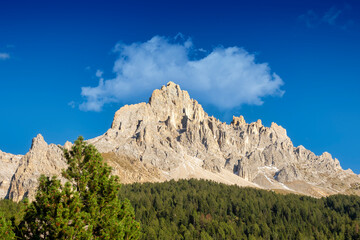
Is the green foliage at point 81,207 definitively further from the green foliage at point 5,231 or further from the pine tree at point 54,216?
the green foliage at point 5,231

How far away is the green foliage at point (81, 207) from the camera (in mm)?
28297

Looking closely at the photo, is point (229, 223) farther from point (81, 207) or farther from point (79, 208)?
point (79, 208)

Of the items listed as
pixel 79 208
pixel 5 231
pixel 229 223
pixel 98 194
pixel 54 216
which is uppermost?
pixel 229 223

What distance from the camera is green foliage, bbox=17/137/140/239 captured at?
Answer: 28.3 m

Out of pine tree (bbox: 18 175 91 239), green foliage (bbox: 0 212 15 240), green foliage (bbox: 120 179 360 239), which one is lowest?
green foliage (bbox: 0 212 15 240)

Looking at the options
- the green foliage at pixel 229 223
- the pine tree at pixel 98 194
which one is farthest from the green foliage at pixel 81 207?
the green foliage at pixel 229 223

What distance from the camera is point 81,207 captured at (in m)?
31.0

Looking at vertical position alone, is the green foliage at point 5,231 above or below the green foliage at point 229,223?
below

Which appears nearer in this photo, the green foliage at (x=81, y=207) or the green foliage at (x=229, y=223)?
the green foliage at (x=81, y=207)

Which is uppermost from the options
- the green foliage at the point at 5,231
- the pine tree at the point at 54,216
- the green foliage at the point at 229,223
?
the green foliage at the point at 229,223

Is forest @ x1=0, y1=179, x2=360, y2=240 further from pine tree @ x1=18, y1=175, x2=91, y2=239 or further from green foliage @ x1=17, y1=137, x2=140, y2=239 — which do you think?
pine tree @ x1=18, y1=175, x2=91, y2=239

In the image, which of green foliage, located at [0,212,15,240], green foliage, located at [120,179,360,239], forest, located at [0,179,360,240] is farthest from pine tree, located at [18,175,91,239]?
green foliage, located at [120,179,360,239]

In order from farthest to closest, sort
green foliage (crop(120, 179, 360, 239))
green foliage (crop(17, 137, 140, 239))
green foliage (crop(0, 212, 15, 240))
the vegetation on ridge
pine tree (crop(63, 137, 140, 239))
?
green foliage (crop(120, 179, 360, 239))
pine tree (crop(63, 137, 140, 239))
green foliage (crop(17, 137, 140, 239))
the vegetation on ridge
green foliage (crop(0, 212, 15, 240))

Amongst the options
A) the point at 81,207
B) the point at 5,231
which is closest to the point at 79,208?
the point at 81,207
